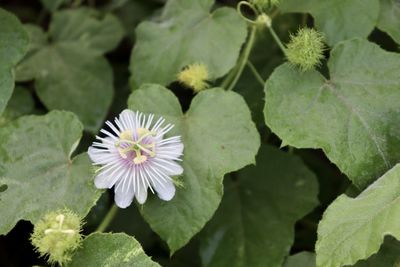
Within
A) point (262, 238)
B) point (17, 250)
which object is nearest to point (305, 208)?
point (262, 238)

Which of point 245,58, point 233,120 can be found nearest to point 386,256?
point 233,120

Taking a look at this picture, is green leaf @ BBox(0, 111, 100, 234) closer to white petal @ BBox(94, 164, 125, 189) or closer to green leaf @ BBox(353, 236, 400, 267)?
white petal @ BBox(94, 164, 125, 189)

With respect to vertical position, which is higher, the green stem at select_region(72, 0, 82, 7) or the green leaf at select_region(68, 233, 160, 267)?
the green leaf at select_region(68, 233, 160, 267)

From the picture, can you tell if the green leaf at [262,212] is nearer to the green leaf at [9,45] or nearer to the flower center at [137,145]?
the flower center at [137,145]

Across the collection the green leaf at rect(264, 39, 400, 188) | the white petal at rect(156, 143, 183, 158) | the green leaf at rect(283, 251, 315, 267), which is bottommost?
the green leaf at rect(283, 251, 315, 267)

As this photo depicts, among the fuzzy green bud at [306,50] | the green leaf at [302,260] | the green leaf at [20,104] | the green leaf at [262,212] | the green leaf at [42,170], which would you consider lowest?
the green leaf at [262,212]

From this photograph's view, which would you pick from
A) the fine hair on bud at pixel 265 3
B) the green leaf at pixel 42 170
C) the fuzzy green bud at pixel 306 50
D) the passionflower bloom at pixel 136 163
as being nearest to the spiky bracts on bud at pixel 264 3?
the fine hair on bud at pixel 265 3

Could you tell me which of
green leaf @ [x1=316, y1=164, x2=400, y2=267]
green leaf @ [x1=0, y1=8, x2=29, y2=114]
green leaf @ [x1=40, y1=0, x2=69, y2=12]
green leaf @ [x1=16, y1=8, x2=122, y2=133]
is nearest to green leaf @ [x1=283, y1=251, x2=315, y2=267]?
green leaf @ [x1=316, y1=164, x2=400, y2=267]
